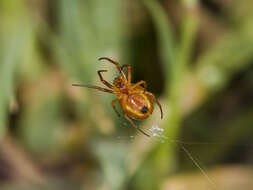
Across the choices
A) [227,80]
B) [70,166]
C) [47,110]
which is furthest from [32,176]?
[227,80]

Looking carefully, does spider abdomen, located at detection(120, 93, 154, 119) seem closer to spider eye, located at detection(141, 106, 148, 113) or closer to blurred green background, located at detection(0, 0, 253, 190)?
spider eye, located at detection(141, 106, 148, 113)

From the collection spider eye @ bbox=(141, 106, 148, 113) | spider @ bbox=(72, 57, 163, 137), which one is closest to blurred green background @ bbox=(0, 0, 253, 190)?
spider @ bbox=(72, 57, 163, 137)

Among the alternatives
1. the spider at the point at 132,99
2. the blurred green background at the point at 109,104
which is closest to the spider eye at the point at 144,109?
the spider at the point at 132,99

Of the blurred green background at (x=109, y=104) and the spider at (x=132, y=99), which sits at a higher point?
the spider at (x=132, y=99)

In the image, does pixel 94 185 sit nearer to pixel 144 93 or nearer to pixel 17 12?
pixel 144 93

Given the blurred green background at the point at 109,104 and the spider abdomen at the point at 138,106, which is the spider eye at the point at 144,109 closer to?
the spider abdomen at the point at 138,106

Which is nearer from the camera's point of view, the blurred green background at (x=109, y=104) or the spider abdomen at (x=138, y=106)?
the spider abdomen at (x=138, y=106)
